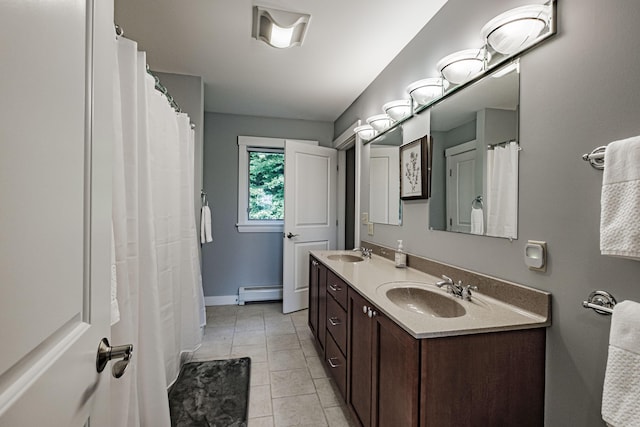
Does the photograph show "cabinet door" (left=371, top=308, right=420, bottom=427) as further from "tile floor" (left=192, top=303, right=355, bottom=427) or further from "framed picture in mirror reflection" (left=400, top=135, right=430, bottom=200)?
"framed picture in mirror reflection" (left=400, top=135, right=430, bottom=200)

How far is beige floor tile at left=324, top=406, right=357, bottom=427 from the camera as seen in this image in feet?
5.42

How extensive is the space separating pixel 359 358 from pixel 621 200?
3.91 ft

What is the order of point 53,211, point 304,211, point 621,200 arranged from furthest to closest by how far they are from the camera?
point 304,211
point 621,200
point 53,211

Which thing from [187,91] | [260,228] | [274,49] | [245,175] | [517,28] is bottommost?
[260,228]

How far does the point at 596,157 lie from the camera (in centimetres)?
90

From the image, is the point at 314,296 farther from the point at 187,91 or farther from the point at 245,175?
the point at 187,91

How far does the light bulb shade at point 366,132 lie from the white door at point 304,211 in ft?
2.72

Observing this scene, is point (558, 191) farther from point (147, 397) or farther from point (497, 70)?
point (147, 397)

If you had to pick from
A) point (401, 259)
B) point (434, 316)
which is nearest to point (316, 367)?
point (401, 259)

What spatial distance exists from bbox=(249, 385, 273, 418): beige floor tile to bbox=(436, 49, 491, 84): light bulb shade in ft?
6.97

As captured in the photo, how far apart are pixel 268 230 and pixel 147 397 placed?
8.27 feet

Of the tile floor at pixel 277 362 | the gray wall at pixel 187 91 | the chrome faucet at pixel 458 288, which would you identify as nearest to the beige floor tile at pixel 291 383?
the tile floor at pixel 277 362

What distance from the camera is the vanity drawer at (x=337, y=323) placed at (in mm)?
1689

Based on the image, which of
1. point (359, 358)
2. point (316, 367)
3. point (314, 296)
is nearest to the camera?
point (359, 358)
